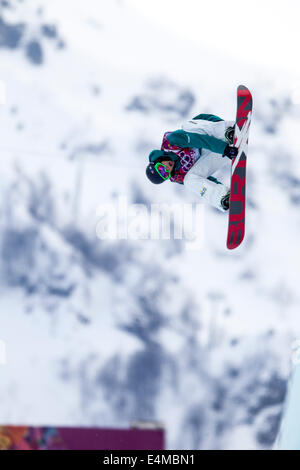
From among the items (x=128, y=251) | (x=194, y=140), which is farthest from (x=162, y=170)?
(x=128, y=251)

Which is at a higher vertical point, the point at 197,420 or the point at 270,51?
the point at 270,51

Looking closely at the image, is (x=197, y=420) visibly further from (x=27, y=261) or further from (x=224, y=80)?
(x=224, y=80)

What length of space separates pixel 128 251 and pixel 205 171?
13498 millimetres

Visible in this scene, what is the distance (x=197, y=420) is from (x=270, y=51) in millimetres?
10484

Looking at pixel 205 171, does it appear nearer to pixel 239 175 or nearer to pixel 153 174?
pixel 239 175

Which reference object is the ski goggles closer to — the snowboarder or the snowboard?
the snowboarder

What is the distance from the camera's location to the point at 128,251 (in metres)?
18.8

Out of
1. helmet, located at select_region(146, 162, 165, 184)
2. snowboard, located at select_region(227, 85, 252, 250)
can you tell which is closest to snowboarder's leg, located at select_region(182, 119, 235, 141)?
snowboard, located at select_region(227, 85, 252, 250)

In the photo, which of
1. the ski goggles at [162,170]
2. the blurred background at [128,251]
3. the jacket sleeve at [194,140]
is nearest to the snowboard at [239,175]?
the jacket sleeve at [194,140]

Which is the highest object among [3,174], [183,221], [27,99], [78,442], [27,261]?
[27,99]

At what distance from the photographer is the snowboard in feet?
16.8

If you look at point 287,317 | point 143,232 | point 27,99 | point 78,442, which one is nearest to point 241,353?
point 287,317

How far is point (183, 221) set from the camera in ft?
57.1

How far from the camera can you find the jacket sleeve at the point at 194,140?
16.7 feet
